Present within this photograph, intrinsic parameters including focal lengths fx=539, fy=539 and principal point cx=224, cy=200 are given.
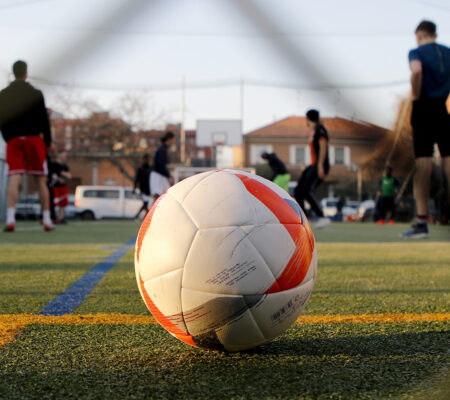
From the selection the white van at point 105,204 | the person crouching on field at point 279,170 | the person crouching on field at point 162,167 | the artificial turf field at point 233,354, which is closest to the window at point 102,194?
the white van at point 105,204

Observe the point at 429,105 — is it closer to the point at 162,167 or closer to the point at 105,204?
the point at 162,167

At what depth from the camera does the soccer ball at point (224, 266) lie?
1774 millimetres

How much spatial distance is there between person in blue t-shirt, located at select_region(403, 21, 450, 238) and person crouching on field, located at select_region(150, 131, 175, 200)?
6.26 meters

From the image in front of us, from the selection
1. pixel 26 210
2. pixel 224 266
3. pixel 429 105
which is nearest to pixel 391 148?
pixel 224 266

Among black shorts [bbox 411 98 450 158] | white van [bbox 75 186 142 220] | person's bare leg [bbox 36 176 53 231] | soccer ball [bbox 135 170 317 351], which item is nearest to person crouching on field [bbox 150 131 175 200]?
person's bare leg [bbox 36 176 53 231]

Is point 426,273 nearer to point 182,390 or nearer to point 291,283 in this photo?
point 291,283

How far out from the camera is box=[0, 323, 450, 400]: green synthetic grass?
1.49m

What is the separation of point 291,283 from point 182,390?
1.87 ft

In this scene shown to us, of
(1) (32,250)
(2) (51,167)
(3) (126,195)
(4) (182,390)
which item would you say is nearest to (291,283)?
(4) (182,390)

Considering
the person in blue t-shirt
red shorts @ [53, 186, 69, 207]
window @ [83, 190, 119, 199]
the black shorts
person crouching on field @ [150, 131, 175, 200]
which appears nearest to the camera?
the person in blue t-shirt

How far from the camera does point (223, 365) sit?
1773 millimetres

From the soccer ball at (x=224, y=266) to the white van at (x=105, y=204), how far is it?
26.2m

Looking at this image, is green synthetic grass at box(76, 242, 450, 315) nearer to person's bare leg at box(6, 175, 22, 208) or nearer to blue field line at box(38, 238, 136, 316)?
blue field line at box(38, 238, 136, 316)

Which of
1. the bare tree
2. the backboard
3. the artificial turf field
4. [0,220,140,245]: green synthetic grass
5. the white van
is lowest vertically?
the white van
